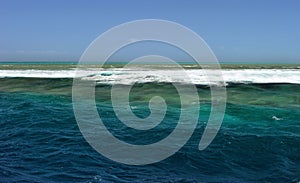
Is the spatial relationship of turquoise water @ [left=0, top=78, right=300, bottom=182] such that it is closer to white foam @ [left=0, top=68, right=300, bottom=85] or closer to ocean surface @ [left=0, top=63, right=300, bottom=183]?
ocean surface @ [left=0, top=63, right=300, bottom=183]

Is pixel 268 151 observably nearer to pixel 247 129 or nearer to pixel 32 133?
pixel 247 129

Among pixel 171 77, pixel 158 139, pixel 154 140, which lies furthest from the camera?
pixel 171 77

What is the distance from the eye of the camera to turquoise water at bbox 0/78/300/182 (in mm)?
10148

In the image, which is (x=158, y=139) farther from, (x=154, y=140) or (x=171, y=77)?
(x=171, y=77)

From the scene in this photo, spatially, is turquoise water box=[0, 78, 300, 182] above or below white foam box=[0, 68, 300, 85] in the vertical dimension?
below

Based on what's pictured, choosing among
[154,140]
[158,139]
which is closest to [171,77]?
[158,139]

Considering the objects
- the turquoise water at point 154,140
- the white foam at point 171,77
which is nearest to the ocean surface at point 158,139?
the turquoise water at point 154,140

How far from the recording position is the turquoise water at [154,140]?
33.3 feet

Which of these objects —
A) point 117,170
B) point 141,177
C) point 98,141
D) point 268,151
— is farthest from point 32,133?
point 268,151

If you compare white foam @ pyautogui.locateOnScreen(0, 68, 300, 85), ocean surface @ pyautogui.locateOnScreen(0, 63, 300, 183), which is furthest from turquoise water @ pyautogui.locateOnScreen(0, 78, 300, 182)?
white foam @ pyautogui.locateOnScreen(0, 68, 300, 85)

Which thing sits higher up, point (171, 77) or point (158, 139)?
point (171, 77)

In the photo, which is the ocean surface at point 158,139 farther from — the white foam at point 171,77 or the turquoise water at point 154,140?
the white foam at point 171,77

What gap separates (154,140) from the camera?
1405cm

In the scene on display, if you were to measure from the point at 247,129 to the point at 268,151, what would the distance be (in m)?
3.15
